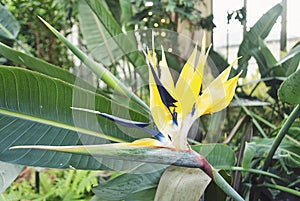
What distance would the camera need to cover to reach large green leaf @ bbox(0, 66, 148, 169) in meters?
0.33

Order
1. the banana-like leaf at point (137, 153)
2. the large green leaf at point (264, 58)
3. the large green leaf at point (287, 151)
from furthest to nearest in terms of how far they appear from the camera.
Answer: the large green leaf at point (264, 58)
the large green leaf at point (287, 151)
the banana-like leaf at point (137, 153)

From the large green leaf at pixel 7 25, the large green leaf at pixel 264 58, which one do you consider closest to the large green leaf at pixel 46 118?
the large green leaf at pixel 7 25

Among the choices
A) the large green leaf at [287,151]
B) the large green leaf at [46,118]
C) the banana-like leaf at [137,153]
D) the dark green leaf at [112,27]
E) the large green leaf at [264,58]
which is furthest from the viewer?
the large green leaf at [264,58]

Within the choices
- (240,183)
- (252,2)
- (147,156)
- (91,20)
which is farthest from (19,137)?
(252,2)

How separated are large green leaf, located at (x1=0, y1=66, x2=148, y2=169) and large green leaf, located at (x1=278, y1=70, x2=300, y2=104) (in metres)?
0.18

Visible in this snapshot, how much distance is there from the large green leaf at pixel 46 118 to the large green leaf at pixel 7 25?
366 mm

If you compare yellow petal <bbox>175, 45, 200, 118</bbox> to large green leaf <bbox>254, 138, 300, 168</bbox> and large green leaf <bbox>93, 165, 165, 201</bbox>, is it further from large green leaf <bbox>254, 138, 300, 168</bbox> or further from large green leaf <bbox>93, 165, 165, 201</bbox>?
large green leaf <bbox>254, 138, 300, 168</bbox>

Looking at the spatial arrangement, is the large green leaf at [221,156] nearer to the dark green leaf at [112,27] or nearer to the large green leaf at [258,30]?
the dark green leaf at [112,27]

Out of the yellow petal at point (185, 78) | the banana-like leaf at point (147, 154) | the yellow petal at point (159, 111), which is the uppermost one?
the yellow petal at point (185, 78)

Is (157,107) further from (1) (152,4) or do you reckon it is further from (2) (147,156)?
(1) (152,4)

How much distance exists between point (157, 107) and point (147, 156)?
0.06 metres

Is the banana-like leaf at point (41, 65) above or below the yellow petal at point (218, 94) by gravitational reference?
above

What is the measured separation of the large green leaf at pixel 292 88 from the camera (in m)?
0.35

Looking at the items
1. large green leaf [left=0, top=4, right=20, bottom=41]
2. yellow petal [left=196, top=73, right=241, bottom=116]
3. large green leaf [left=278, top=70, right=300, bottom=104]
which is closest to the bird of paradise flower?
yellow petal [left=196, top=73, right=241, bottom=116]
